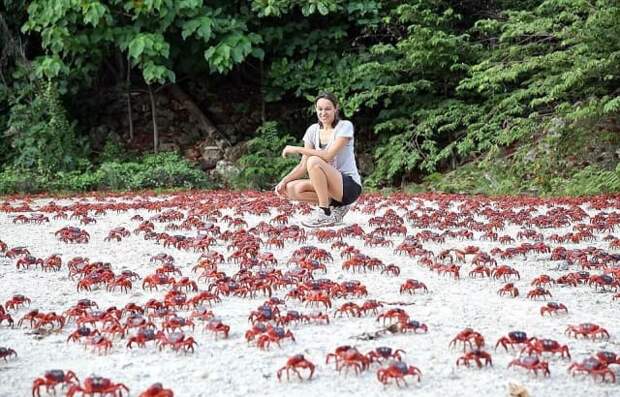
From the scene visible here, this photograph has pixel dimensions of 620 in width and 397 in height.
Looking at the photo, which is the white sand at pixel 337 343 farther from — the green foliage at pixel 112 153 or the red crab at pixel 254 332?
the green foliage at pixel 112 153

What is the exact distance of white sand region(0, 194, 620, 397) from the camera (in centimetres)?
321

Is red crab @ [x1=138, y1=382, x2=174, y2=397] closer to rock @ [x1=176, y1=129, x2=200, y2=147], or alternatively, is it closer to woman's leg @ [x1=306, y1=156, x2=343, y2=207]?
woman's leg @ [x1=306, y1=156, x2=343, y2=207]

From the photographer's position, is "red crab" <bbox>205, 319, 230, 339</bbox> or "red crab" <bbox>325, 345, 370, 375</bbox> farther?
"red crab" <bbox>205, 319, 230, 339</bbox>

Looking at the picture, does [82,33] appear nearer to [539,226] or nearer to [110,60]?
[110,60]

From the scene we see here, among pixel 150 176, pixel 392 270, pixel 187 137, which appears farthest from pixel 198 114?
pixel 392 270

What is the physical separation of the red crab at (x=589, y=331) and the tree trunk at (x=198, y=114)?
51.3 ft

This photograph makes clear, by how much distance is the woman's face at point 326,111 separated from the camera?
306 inches

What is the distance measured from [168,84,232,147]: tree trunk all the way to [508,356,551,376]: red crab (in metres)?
16.1

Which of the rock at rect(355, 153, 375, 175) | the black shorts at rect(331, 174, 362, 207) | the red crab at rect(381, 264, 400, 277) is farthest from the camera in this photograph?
the rock at rect(355, 153, 375, 175)

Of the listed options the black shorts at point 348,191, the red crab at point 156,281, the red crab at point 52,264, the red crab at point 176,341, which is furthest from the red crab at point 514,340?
the black shorts at point 348,191

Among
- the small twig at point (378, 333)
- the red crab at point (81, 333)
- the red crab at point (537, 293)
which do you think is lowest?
the red crab at point (537, 293)

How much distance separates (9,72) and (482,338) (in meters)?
17.4

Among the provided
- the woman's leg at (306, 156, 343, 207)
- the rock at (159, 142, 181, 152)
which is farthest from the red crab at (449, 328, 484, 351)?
the rock at (159, 142, 181, 152)

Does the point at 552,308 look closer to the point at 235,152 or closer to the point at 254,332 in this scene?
the point at 254,332
